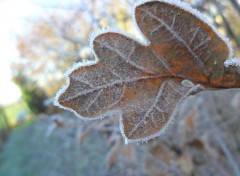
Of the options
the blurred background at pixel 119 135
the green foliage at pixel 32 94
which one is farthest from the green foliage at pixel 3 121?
the blurred background at pixel 119 135

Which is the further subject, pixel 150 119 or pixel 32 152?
pixel 32 152

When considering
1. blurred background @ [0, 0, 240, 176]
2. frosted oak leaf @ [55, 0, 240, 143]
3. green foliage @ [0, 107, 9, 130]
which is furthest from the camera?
green foliage @ [0, 107, 9, 130]

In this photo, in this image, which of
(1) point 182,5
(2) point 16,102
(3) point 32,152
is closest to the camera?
(1) point 182,5

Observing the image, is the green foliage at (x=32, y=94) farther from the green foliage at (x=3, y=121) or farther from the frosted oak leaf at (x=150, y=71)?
the frosted oak leaf at (x=150, y=71)

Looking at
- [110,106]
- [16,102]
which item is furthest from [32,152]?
[16,102]

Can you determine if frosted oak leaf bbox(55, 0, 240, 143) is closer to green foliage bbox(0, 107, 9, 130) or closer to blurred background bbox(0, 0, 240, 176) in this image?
blurred background bbox(0, 0, 240, 176)

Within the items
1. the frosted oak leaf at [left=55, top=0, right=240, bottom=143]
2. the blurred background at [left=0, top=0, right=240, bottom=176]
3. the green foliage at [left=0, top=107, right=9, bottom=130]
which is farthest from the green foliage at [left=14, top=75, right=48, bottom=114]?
the frosted oak leaf at [left=55, top=0, right=240, bottom=143]

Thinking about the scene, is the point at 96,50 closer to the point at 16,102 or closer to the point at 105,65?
the point at 105,65

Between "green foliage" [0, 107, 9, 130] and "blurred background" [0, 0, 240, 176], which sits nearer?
"blurred background" [0, 0, 240, 176]
